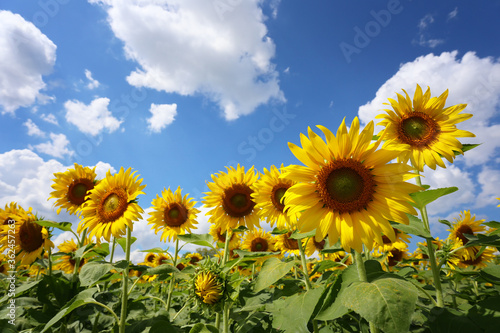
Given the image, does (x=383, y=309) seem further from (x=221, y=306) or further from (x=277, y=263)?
(x=221, y=306)

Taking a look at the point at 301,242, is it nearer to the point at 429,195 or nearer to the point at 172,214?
the point at 429,195

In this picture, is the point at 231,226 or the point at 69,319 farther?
the point at 231,226

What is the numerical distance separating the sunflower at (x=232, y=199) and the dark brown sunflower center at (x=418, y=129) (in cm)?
211

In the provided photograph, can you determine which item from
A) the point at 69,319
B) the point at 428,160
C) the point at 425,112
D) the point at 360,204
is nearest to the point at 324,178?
the point at 360,204

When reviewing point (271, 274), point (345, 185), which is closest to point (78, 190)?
point (271, 274)

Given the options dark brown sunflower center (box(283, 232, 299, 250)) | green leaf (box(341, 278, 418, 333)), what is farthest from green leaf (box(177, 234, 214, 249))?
dark brown sunflower center (box(283, 232, 299, 250))

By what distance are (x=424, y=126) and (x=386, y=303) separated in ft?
9.48

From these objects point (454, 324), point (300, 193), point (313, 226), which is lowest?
point (454, 324)

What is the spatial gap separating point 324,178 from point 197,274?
155 cm

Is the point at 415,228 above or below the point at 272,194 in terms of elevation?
below

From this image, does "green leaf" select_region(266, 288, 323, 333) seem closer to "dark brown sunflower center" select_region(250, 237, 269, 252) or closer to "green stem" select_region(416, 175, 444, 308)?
"green stem" select_region(416, 175, 444, 308)

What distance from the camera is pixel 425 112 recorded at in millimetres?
3688

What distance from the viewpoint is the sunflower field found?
Result: 6.92 feet

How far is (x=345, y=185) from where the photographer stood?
2.28 metres
